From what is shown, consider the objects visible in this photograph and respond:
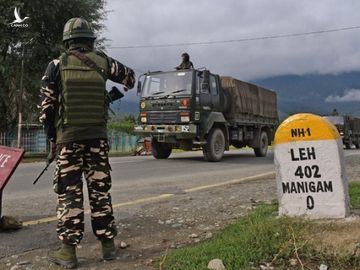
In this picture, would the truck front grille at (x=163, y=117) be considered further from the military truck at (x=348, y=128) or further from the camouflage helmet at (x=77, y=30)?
the military truck at (x=348, y=128)

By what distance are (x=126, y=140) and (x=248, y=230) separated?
1077 inches

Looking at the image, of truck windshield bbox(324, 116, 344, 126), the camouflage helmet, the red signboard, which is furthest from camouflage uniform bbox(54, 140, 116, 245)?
truck windshield bbox(324, 116, 344, 126)

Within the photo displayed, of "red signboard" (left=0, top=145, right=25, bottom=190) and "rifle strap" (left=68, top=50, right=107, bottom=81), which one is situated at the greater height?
"rifle strap" (left=68, top=50, right=107, bottom=81)

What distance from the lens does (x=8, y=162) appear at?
494 centimetres

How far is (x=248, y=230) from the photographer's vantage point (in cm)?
421

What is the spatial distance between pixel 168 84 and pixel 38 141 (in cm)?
1537

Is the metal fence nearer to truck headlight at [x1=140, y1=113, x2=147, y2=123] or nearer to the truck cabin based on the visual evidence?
truck headlight at [x1=140, y1=113, x2=147, y2=123]

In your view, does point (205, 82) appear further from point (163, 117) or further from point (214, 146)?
point (214, 146)

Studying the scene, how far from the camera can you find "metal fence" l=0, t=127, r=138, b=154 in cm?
2416

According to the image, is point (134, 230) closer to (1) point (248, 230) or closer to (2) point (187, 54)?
(1) point (248, 230)

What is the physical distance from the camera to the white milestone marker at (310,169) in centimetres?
460

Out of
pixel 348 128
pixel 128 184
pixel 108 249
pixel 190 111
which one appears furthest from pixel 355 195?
pixel 348 128

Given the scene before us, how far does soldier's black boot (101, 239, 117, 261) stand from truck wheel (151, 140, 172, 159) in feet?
38.5

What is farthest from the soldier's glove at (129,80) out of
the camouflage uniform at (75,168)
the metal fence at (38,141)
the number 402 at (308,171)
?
the metal fence at (38,141)
